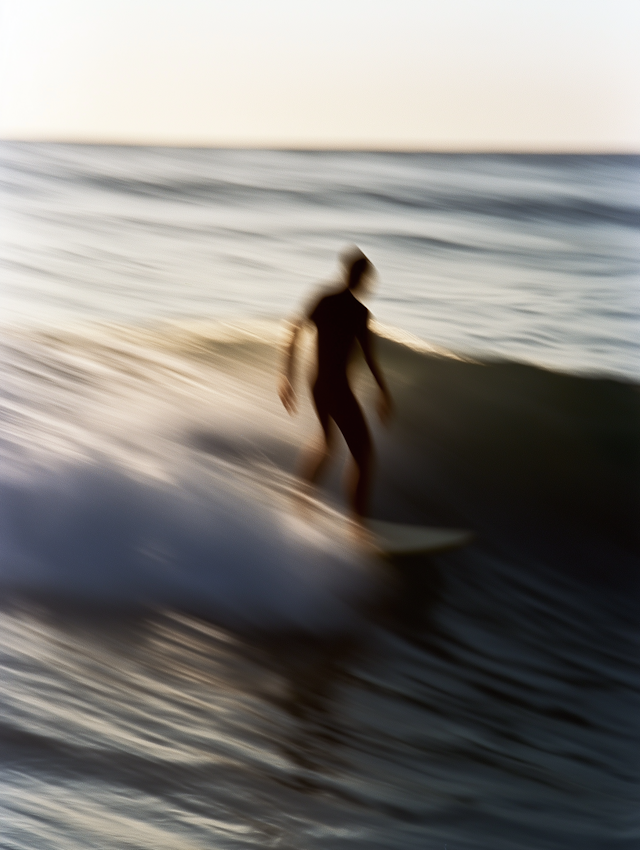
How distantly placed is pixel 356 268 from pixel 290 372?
7.6 inches

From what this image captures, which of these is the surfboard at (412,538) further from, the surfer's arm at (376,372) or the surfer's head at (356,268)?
the surfer's head at (356,268)

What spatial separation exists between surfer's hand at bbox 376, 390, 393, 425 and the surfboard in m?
0.16

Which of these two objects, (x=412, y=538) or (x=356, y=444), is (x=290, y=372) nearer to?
(x=356, y=444)

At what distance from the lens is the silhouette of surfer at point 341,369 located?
1201mm

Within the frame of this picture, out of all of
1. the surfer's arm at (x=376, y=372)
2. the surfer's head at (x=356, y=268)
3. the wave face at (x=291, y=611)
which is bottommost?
the wave face at (x=291, y=611)

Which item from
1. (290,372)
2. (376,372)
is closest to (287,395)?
(290,372)

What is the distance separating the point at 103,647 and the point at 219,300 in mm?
566

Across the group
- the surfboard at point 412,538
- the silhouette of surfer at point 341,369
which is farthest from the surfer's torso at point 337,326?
the surfboard at point 412,538

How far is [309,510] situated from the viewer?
119 cm

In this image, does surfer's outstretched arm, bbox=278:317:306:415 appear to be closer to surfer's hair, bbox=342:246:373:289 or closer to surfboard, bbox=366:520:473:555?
surfer's hair, bbox=342:246:373:289

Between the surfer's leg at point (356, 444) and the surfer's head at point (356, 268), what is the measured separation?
0.17m

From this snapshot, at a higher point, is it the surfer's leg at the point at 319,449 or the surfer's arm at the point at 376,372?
the surfer's arm at the point at 376,372

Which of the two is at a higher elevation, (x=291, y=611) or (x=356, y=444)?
(x=356, y=444)

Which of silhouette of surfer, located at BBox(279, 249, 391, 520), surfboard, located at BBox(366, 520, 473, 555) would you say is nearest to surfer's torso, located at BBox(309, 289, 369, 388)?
silhouette of surfer, located at BBox(279, 249, 391, 520)
